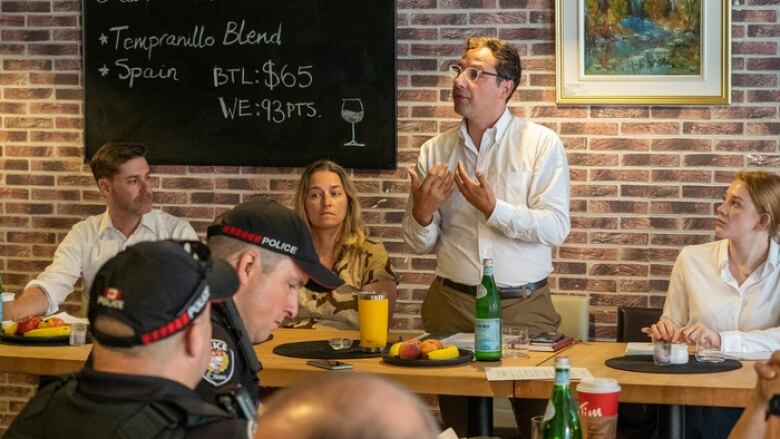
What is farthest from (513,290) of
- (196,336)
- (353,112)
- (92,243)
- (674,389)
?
(196,336)

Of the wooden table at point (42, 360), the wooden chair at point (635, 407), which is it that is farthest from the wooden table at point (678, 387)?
the wooden table at point (42, 360)

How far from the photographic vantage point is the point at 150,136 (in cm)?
568

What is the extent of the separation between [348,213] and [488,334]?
1338 millimetres

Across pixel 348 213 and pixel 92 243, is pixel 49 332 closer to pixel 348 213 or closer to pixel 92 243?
pixel 92 243

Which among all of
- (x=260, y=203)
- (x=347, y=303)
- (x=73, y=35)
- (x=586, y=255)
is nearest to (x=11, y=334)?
(x=347, y=303)

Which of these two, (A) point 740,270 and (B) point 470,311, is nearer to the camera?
(A) point 740,270

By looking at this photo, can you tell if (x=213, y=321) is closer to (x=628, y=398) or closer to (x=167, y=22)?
(x=628, y=398)

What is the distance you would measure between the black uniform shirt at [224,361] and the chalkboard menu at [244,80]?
2.92 m

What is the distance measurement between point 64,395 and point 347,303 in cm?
271

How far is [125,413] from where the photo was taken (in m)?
1.85

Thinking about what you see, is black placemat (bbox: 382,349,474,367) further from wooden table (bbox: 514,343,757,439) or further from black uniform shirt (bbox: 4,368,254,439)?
black uniform shirt (bbox: 4,368,254,439)

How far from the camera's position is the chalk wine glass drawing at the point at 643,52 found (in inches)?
199

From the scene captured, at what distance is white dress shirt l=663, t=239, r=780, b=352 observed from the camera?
4.19 meters

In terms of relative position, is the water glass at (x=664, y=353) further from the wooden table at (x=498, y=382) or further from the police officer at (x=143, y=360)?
the police officer at (x=143, y=360)
